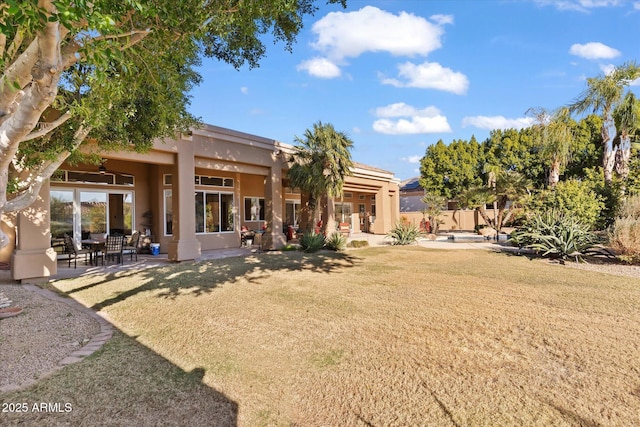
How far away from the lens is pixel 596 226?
13.9 m

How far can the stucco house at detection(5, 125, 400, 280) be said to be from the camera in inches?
376

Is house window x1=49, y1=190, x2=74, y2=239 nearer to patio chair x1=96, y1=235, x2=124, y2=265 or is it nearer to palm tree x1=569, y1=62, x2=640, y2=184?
patio chair x1=96, y1=235, x2=124, y2=265

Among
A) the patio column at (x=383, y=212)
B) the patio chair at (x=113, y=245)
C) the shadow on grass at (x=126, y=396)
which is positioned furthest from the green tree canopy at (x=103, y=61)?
the patio column at (x=383, y=212)

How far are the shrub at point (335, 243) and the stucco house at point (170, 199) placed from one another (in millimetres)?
2121

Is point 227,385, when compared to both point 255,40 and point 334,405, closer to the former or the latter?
point 334,405

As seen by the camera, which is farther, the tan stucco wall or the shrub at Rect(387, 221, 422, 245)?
the tan stucco wall

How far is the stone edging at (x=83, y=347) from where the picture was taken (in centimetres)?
389

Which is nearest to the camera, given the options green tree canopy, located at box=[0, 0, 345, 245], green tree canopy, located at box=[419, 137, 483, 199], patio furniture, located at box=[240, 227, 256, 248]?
green tree canopy, located at box=[0, 0, 345, 245]

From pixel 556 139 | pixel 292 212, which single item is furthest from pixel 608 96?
pixel 292 212

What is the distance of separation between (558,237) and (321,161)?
9.47m

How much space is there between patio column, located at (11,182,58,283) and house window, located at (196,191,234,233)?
22.4ft

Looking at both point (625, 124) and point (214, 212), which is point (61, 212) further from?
point (625, 124)

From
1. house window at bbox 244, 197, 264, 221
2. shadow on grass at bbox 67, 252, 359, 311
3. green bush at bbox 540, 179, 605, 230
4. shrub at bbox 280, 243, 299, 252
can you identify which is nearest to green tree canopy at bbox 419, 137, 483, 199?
green bush at bbox 540, 179, 605, 230

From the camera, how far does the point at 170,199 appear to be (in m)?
15.4
